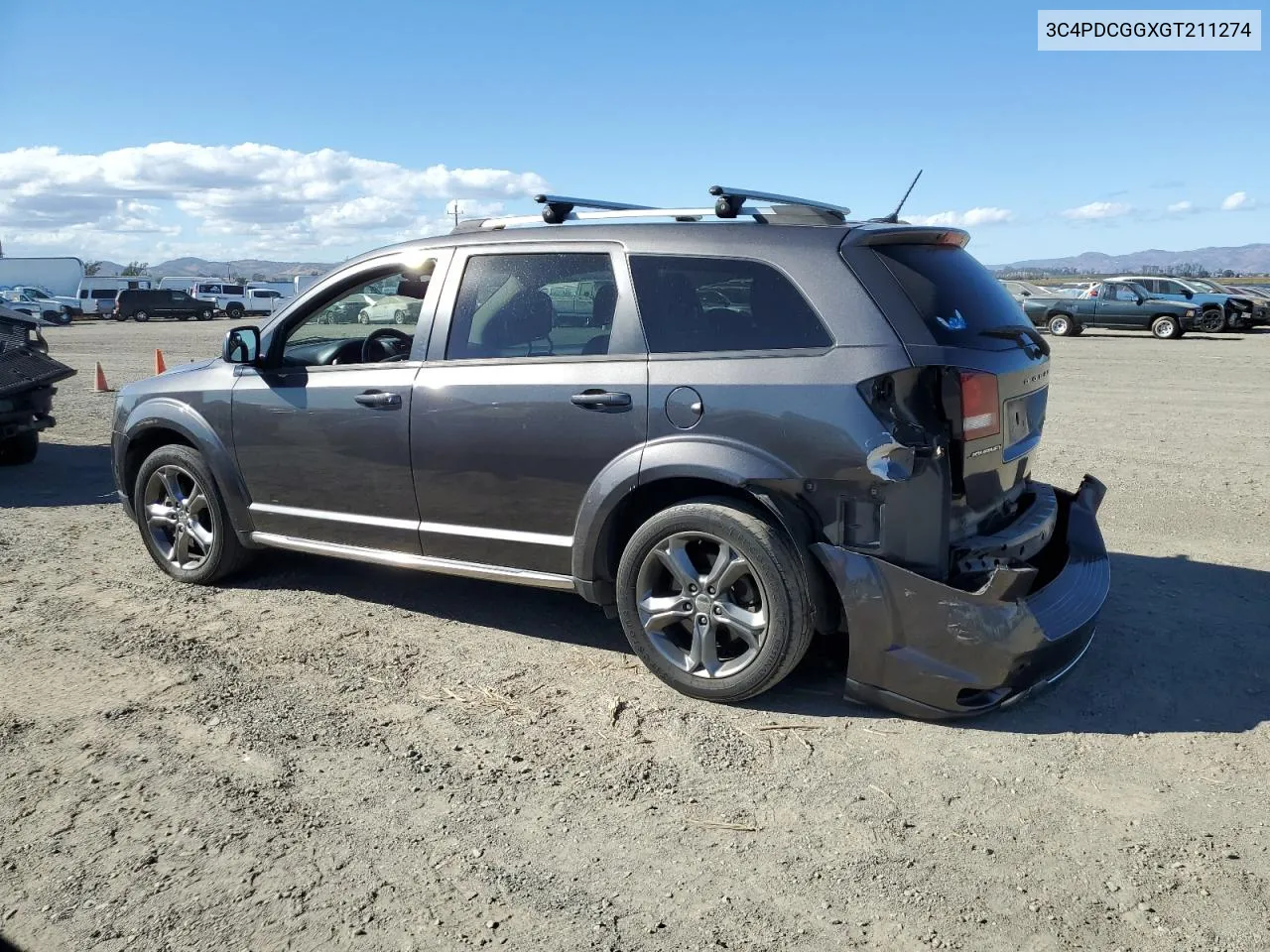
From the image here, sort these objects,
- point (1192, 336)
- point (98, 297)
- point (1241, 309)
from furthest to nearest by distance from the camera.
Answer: point (98, 297), point (1192, 336), point (1241, 309)

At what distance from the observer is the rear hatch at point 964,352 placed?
153 inches

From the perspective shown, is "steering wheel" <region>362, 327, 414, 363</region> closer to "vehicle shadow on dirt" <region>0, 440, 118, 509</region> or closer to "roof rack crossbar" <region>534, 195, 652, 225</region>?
"roof rack crossbar" <region>534, 195, 652, 225</region>

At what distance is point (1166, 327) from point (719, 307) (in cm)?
2546

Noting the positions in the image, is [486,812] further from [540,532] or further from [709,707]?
[540,532]

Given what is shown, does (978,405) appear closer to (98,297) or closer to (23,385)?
(23,385)

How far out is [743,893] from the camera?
117 inches

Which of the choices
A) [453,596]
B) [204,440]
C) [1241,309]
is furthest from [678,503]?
[1241,309]

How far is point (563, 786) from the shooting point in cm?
361

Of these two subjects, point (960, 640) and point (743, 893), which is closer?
A: point (743, 893)

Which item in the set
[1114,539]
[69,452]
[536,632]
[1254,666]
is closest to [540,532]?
[536,632]

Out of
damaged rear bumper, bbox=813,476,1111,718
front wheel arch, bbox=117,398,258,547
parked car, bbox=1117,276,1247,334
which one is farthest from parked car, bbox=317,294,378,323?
parked car, bbox=1117,276,1247,334

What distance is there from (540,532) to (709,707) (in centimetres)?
105

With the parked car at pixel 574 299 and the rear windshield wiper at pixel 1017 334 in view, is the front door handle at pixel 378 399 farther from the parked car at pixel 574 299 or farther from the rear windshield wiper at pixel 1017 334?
the rear windshield wiper at pixel 1017 334

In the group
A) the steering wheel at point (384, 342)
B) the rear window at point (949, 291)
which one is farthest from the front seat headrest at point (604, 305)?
the steering wheel at point (384, 342)
